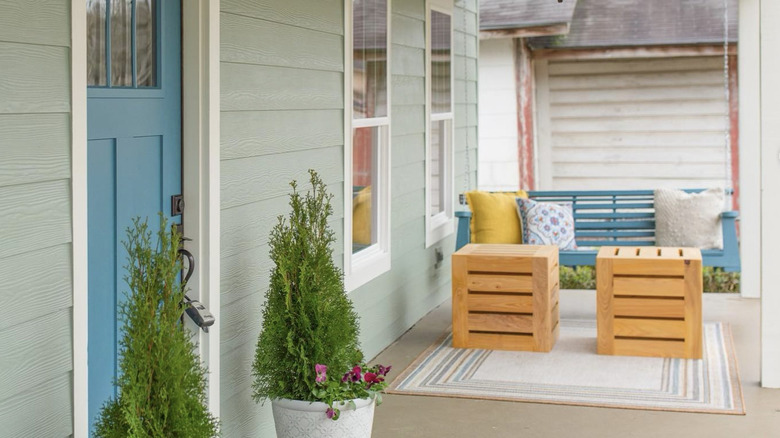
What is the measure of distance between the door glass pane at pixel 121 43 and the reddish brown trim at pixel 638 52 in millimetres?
7421

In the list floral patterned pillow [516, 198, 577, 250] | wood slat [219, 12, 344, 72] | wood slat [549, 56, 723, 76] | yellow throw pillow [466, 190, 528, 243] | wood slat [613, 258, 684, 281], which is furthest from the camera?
wood slat [549, 56, 723, 76]

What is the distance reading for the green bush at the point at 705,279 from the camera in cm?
875

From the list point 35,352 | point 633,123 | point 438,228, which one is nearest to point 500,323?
point 438,228

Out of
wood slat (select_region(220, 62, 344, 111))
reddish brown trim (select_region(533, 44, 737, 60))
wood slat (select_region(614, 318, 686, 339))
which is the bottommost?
wood slat (select_region(614, 318, 686, 339))

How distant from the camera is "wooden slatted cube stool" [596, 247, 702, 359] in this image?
5910mm

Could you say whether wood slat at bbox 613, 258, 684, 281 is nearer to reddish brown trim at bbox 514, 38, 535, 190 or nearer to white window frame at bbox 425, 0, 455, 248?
white window frame at bbox 425, 0, 455, 248

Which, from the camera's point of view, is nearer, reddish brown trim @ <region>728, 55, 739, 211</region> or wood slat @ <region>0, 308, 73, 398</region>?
wood slat @ <region>0, 308, 73, 398</region>

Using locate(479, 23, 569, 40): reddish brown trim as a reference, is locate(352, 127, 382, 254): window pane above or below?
below

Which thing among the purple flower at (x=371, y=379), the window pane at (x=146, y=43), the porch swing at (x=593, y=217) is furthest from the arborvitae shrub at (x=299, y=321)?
the porch swing at (x=593, y=217)

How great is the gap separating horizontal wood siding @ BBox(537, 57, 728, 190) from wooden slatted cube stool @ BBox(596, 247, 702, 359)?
4.48 metres

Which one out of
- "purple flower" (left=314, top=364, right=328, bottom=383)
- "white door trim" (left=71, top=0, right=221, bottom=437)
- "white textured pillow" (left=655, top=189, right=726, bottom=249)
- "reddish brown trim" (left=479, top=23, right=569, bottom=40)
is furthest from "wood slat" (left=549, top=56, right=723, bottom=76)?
"purple flower" (left=314, top=364, right=328, bottom=383)

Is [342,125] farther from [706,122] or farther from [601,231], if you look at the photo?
[706,122]

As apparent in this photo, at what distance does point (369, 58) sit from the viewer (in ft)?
18.9

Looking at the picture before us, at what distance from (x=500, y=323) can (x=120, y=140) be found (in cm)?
350
